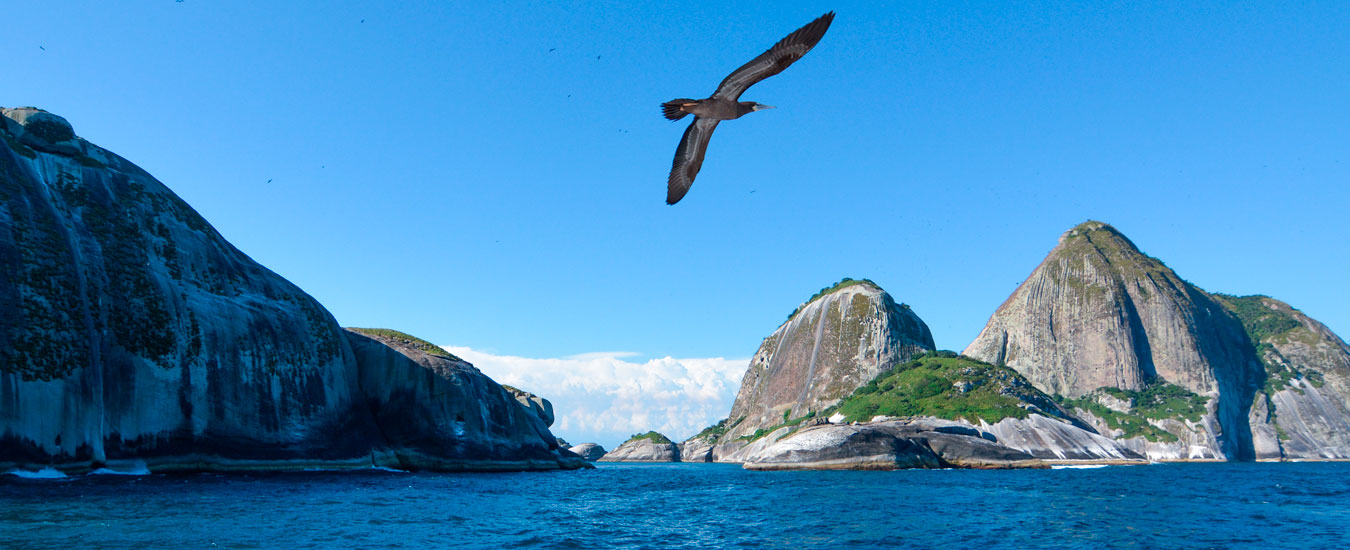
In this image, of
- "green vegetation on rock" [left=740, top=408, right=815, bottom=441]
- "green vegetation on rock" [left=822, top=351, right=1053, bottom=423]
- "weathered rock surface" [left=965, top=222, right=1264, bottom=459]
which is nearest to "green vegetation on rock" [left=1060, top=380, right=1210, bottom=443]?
"weathered rock surface" [left=965, top=222, right=1264, bottom=459]

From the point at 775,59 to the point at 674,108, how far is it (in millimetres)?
1420

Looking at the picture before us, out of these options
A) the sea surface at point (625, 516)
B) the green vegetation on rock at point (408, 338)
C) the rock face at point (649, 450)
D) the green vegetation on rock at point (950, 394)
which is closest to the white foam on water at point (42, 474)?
the sea surface at point (625, 516)

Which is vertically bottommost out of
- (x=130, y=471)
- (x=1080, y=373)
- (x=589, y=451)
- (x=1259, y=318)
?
(x=589, y=451)

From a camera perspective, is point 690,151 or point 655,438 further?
point 655,438

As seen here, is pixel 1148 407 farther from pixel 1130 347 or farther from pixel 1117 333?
pixel 1117 333

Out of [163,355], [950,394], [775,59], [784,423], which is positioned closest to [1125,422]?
[950,394]

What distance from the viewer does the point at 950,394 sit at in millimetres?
88188

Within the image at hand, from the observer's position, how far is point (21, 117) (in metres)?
43.8

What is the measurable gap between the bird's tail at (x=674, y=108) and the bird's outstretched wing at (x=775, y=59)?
1.56 feet

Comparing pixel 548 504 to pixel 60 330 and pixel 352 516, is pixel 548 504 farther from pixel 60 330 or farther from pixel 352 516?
pixel 60 330

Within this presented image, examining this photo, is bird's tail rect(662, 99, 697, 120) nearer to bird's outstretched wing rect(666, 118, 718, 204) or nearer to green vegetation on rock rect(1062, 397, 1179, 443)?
bird's outstretched wing rect(666, 118, 718, 204)

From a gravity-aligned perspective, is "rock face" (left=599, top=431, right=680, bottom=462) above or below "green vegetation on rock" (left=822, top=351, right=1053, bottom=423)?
below

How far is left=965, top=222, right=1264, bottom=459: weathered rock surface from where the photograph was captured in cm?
12269

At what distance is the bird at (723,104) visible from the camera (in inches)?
356
